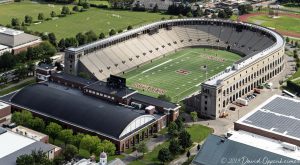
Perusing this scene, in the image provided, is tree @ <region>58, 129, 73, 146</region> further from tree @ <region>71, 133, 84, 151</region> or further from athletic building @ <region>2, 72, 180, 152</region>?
athletic building @ <region>2, 72, 180, 152</region>

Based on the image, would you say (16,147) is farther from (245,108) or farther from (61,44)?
(61,44)

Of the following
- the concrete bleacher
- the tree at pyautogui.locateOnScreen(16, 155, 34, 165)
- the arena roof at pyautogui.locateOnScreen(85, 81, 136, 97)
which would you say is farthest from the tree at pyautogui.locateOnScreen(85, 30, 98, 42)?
the tree at pyautogui.locateOnScreen(16, 155, 34, 165)

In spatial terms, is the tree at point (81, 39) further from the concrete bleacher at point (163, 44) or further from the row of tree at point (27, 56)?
the concrete bleacher at point (163, 44)

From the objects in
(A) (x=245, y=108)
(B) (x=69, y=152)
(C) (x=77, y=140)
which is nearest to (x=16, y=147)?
(B) (x=69, y=152)

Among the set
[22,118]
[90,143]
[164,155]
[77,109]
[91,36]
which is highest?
[91,36]

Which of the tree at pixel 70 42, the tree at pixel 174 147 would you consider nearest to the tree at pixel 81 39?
the tree at pixel 70 42

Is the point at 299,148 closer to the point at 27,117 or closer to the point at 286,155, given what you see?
the point at 286,155
